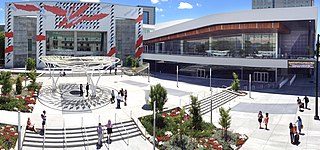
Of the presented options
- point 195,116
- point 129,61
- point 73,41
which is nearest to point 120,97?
point 195,116

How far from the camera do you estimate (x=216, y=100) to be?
2950 centimetres

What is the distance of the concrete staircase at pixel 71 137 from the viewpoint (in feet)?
56.1

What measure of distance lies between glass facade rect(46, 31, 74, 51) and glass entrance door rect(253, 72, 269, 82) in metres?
43.2

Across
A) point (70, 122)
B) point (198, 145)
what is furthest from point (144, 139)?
point (70, 122)

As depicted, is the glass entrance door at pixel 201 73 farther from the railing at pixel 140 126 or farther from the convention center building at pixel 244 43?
the railing at pixel 140 126

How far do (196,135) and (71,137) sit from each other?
313 inches

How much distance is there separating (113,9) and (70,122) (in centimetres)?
4787

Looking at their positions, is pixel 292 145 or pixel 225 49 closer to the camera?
pixel 292 145

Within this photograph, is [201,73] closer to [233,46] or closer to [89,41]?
[233,46]

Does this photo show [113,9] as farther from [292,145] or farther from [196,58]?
[292,145]

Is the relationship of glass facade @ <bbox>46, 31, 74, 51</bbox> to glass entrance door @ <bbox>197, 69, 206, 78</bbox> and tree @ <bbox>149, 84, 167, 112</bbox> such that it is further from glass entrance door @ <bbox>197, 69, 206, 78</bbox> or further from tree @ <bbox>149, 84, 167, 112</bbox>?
tree @ <bbox>149, 84, 167, 112</bbox>

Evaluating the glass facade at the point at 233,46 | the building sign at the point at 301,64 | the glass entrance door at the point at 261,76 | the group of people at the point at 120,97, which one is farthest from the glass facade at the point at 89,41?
the building sign at the point at 301,64

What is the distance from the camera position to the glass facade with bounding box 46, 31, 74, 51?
66.0 meters

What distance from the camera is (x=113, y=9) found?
64.5 metres
